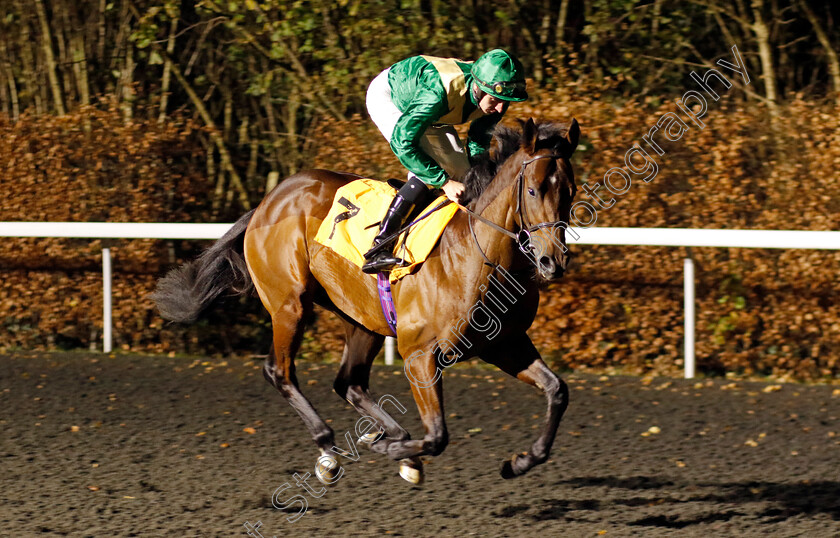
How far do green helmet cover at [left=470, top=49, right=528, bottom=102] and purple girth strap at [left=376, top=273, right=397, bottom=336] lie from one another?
0.95 metres

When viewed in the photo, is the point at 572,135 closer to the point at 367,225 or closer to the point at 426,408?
the point at 367,225

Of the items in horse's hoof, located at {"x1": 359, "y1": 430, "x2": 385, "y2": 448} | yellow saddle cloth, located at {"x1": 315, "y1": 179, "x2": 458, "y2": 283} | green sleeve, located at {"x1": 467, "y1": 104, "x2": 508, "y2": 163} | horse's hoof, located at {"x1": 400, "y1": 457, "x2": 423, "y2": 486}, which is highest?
green sleeve, located at {"x1": 467, "y1": 104, "x2": 508, "y2": 163}

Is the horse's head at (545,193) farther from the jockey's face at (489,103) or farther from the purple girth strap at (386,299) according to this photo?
the purple girth strap at (386,299)

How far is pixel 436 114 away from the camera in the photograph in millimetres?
4133

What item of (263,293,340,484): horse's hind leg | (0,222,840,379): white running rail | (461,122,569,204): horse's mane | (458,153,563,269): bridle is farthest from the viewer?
(0,222,840,379): white running rail

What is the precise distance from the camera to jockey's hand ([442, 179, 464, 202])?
13.5 ft

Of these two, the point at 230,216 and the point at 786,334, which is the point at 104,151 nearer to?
the point at 230,216

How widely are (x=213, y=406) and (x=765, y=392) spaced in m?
3.54

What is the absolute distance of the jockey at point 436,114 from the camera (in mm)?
4043

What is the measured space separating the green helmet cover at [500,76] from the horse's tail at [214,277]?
1840mm

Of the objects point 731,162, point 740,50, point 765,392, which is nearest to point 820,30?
point 740,50

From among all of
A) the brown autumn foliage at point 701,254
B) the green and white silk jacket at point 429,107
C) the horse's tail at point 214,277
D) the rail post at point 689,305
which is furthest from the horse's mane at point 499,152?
the brown autumn foliage at point 701,254

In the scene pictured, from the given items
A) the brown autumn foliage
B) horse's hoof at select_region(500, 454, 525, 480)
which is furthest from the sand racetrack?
the brown autumn foliage

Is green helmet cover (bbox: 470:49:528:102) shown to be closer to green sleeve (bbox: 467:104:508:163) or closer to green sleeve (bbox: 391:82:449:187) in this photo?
green sleeve (bbox: 391:82:449:187)
